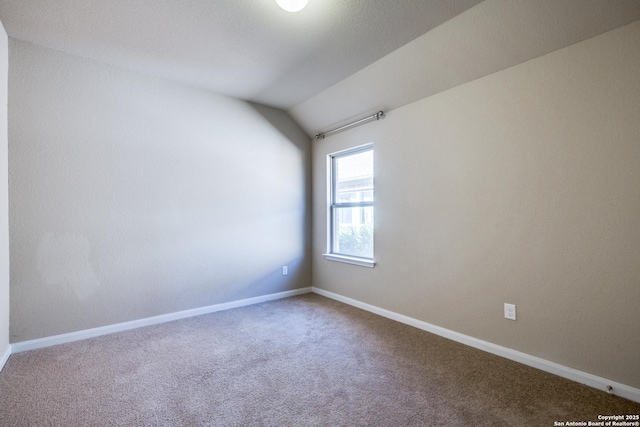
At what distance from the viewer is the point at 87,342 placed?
2621 mm

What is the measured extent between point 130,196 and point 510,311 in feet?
11.6

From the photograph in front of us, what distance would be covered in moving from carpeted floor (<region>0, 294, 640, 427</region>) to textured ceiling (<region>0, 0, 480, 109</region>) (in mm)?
2507

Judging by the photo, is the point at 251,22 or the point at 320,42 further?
the point at 320,42

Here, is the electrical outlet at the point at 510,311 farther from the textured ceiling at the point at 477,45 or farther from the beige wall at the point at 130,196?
the beige wall at the point at 130,196

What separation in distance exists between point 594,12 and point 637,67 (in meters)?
0.41

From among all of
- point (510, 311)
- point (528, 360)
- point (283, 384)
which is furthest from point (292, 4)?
point (528, 360)

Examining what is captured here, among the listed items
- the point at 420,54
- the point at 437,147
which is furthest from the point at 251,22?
the point at 437,147

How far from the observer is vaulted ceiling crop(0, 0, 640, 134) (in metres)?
1.97

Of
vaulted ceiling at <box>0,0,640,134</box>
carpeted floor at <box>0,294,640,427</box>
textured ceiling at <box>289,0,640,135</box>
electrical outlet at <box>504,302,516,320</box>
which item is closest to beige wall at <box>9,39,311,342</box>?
vaulted ceiling at <box>0,0,640,134</box>

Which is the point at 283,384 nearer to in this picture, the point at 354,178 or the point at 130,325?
the point at 130,325

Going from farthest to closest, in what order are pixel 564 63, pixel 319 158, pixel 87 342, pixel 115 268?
pixel 319 158 → pixel 115 268 → pixel 87 342 → pixel 564 63

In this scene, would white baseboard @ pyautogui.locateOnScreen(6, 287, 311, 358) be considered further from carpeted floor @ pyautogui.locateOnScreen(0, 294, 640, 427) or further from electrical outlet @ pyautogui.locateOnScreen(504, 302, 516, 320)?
electrical outlet @ pyautogui.locateOnScreen(504, 302, 516, 320)

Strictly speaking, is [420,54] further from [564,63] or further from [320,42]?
[564,63]

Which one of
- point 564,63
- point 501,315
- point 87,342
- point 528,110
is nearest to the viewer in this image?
point 564,63
